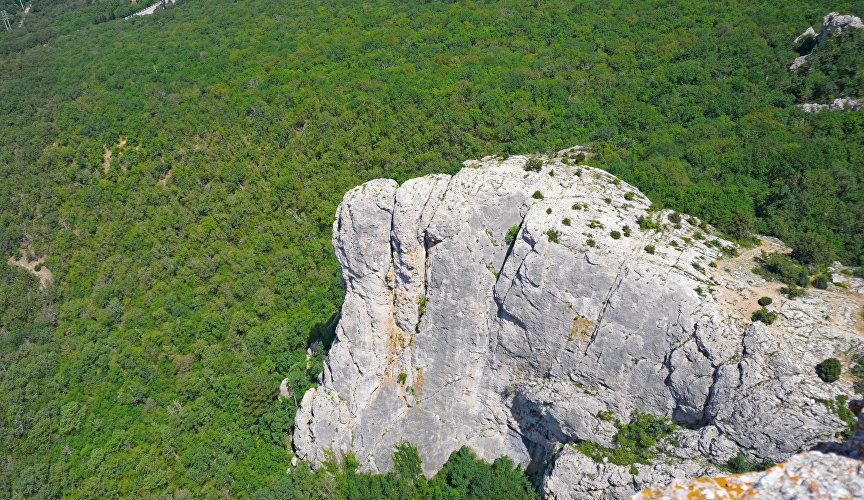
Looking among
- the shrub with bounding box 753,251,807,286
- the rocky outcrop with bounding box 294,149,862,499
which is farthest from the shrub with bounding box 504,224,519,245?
the shrub with bounding box 753,251,807,286

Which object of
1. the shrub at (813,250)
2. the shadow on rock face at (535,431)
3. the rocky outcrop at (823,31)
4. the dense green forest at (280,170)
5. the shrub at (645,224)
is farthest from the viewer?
the rocky outcrop at (823,31)

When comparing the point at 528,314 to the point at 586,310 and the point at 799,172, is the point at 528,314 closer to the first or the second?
the point at 586,310

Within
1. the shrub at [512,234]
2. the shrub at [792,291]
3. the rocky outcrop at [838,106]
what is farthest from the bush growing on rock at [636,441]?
the rocky outcrop at [838,106]

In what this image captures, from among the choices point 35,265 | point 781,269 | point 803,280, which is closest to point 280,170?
point 35,265

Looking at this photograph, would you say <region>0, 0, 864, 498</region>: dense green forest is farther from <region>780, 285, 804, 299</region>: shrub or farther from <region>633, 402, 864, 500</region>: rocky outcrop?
<region>633, 402, 864, 500</region>: rocky outcrop

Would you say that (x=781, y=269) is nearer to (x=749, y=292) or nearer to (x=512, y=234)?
(x=749, y=292)

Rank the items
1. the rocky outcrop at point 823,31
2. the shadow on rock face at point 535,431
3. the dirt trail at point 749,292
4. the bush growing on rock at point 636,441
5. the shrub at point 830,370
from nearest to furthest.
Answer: the shrub at point 830,370 → the dirt trail at point 749,292 → the bush growing on rock at point 636,441 → the shadow on rock face at point 535,431 → the rocky outcrop at point 823,31

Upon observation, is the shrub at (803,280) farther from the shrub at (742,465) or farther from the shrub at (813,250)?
the shrub at (742,465)
